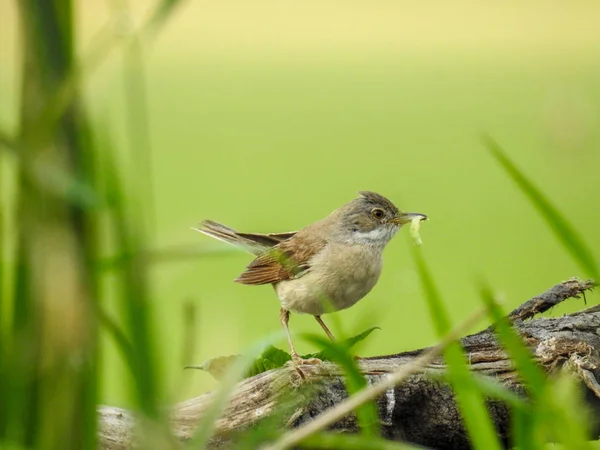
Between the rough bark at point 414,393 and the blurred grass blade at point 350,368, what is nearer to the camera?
the blurred grass blade at point 350,368

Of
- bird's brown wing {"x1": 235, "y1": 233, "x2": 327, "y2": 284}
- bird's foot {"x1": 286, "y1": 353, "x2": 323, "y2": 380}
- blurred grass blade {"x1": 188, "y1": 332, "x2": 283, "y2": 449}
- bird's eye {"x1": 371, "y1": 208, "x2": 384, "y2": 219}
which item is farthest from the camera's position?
bird's eye {"x1": 371, "y1": 208, "x2": 384, "y2": 219}

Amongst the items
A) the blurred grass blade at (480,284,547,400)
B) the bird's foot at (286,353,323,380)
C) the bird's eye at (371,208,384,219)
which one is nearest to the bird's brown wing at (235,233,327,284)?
the bird's eye at (371,208,384,219)

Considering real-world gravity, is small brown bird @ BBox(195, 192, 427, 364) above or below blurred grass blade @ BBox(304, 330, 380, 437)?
above

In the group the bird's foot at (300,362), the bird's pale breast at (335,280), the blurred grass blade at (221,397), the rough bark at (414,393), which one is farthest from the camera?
the bird's pale breast at (335,280)

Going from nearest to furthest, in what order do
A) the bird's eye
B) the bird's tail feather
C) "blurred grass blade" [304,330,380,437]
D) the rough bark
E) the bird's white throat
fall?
"blurred grass blade" [304,330,380,437] → the rough bark → the bird's white throat → the bird's eye → the bird's tail feather

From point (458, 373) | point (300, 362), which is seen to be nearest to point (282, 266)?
point (300, 362)

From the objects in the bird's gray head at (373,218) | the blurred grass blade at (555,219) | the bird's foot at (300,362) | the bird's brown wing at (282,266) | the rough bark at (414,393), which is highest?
the bird's gray head at (373,218)

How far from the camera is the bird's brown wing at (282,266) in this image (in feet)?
14.0

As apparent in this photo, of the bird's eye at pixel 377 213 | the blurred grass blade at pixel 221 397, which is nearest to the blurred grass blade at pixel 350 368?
the blurred grass blade at pixel 221 397

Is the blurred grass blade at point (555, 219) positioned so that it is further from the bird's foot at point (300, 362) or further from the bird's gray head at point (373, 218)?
the bird's gray head at point (373, 218)

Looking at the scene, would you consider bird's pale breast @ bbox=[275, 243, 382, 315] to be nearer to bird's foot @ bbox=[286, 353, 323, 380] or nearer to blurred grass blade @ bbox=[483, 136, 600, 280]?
bird's foot @ bbox=[286, 353, 323, 380]

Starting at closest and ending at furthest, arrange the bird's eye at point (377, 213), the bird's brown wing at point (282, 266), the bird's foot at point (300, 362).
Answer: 1. the bird's foot at point (300, 362)
2. the bird's brown wing at point (282, 266)
3. the bird's eye at point (377, 213)

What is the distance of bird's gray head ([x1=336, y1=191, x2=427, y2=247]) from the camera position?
14.6 feet

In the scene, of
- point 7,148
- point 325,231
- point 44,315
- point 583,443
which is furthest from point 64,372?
point 325,231
